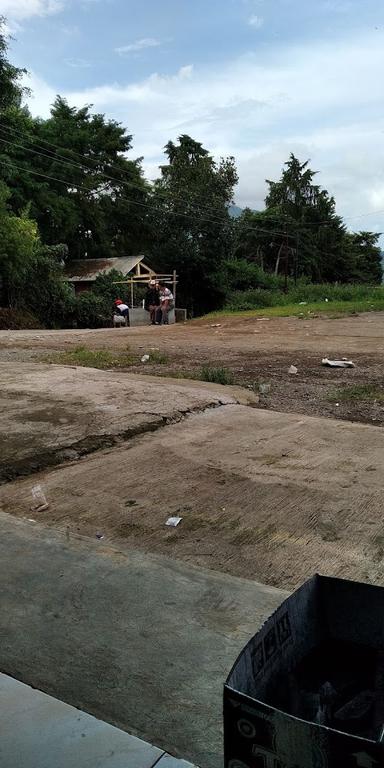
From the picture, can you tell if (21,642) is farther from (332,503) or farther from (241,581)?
(332,503)

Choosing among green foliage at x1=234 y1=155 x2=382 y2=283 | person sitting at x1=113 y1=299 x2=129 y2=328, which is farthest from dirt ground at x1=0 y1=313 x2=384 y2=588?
green foliage at x1=234 y1=155 x2=382 y2=283

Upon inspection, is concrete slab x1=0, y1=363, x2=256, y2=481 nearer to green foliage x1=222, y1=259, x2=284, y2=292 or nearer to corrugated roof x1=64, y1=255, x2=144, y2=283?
corrugated roof x1=64, y1=255, x2=144, y2=283

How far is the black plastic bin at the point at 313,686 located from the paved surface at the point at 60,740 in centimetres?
38

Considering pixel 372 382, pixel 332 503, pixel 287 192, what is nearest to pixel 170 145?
pixel 287 192

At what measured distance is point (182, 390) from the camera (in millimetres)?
5727

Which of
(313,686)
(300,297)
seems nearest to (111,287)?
(300,297)

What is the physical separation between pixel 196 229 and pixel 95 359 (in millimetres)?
21039

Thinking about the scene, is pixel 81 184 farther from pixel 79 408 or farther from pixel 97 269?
pixel 79 408

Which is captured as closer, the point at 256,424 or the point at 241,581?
the point at 241,581

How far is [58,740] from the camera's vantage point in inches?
56.6

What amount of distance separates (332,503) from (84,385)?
3.59 metres

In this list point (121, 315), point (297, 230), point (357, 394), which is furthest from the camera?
point (297, 230)

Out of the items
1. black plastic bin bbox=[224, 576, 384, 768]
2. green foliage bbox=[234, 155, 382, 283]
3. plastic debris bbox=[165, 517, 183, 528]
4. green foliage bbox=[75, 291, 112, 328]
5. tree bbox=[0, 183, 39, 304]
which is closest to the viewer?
black plastic bin bbox=[224, 576, 384, 768]

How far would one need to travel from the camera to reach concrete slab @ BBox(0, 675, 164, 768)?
4.48ft
